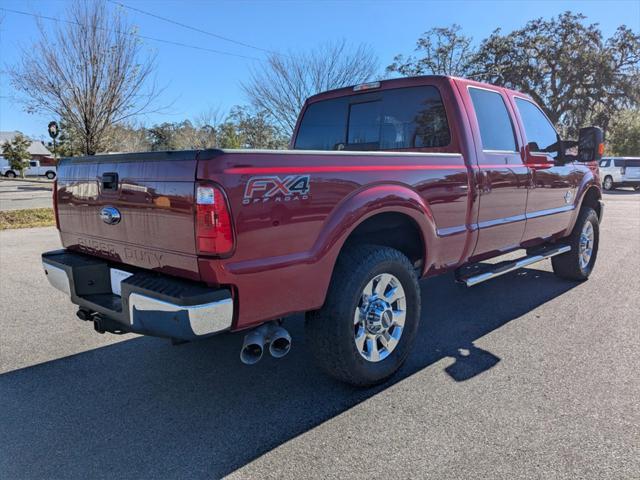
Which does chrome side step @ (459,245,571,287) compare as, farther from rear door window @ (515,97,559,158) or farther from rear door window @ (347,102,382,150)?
rear door window @ (347,102,382,150)

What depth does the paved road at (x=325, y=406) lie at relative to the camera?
7.63 ft

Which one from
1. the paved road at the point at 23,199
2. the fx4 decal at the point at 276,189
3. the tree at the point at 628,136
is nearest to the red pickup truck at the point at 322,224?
the fx4 decal at the point at 276,189

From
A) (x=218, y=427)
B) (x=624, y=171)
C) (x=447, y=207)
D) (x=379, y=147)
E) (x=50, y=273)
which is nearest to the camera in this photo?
(x=218, y=427)

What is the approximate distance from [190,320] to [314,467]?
0.93 metres

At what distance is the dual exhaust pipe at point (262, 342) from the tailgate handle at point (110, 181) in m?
1.17

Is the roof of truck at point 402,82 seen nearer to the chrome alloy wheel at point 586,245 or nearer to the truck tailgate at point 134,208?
the truck tailgate at point 134,208

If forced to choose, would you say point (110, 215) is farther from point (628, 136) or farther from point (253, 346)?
point (628, 136)

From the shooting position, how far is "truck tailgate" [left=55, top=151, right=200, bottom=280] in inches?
93.4

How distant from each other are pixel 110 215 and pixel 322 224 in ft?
4.17

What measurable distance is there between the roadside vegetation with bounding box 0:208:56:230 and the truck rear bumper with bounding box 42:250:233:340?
336 inches

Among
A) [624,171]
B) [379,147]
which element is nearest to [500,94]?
[379,147]

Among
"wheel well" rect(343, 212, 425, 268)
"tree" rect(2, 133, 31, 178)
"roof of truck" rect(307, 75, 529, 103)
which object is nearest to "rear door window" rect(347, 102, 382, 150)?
"roof of truck" rect(307, 75, 529, 103)

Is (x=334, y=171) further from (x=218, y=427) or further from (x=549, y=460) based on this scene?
(x=549, y=460)

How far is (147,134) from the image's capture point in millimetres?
33844
